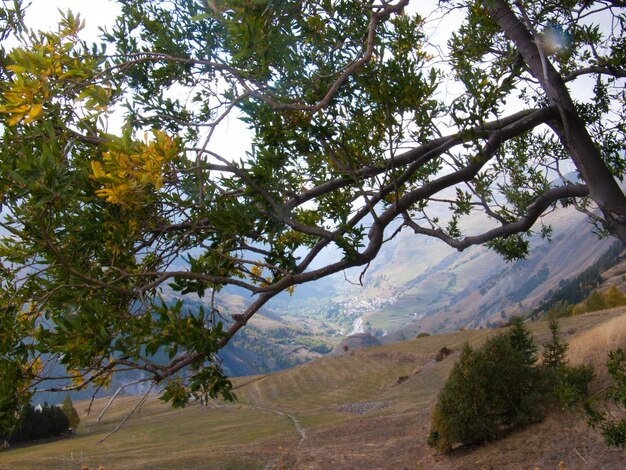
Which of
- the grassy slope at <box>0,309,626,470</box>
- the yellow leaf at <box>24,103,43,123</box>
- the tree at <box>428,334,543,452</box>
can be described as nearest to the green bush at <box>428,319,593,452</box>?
the tree at <box>428,334,543,452</box>

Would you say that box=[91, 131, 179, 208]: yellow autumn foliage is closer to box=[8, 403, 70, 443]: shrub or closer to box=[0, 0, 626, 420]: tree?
box=[0, 0, 626, 420]: tree

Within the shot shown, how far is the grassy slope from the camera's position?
13.8 m

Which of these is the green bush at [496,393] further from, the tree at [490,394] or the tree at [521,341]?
the tree at [521,341]

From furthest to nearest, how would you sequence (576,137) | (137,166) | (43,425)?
1. (43,425)
2. (576,137)
3. (137,166)

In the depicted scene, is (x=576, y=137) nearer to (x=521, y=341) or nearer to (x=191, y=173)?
(x=191, y=173)

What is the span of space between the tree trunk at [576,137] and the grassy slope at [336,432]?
390cm

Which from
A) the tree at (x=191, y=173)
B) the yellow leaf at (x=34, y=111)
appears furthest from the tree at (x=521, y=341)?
the yellow leaf at (x=34, y=111)

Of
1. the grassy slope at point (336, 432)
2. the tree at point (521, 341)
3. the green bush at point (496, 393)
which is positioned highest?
the tree at point (521, 341)

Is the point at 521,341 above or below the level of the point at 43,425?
above

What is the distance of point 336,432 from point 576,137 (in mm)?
27813

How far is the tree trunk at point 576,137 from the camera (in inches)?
180

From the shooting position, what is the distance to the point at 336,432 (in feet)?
95.6

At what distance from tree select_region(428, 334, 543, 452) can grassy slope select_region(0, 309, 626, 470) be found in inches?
27.5

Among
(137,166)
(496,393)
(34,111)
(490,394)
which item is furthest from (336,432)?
(34,111)
